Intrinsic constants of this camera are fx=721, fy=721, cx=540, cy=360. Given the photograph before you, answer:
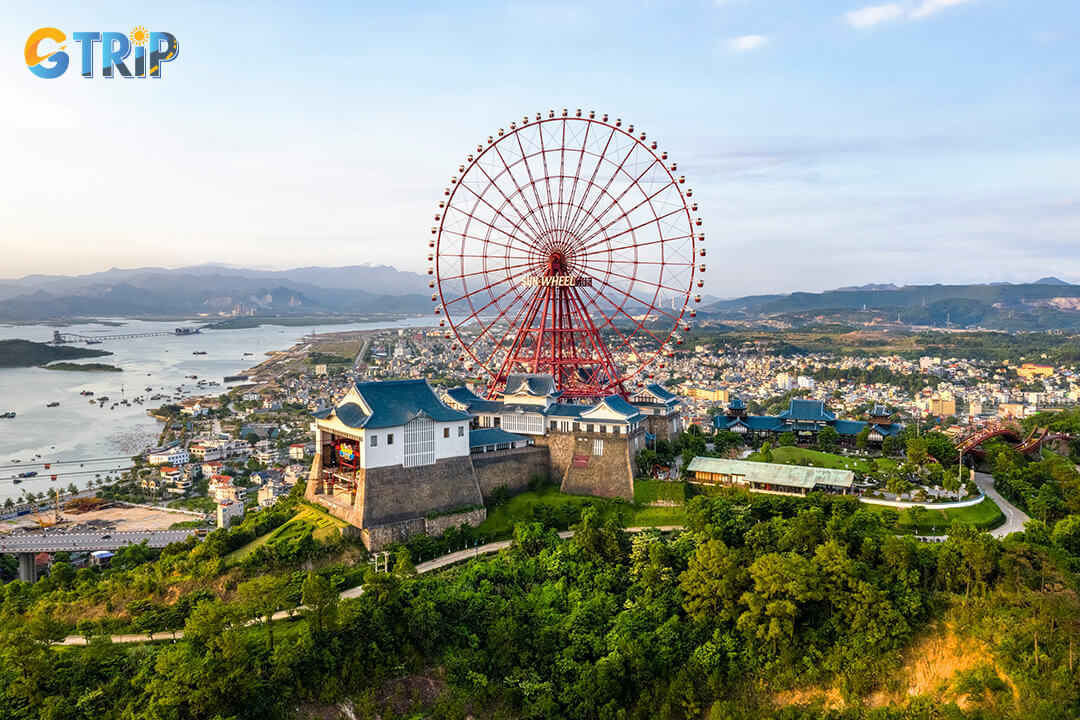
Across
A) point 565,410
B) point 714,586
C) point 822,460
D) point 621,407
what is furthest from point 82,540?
point 822,460

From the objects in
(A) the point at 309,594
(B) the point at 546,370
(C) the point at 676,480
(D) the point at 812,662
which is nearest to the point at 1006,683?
(D) the point at 812,662

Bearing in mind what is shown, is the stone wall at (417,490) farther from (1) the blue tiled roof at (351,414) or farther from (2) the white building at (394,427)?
(1) the blue tiled roof at (351,414)

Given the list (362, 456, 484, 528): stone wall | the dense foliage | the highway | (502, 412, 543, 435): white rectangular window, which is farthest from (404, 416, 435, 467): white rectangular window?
the highway

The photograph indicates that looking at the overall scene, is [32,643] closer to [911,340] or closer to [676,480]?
[676,480]

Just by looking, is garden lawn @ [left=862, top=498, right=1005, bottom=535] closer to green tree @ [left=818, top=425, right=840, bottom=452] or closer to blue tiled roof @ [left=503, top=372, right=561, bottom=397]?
green tree @ [left=818, top=425, right=840, bottom=452]

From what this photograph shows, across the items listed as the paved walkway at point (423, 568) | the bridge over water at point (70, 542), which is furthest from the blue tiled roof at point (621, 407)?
the bridge over water at point (70, 542)

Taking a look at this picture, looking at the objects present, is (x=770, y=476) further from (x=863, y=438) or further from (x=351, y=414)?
(x=351, y=414)
